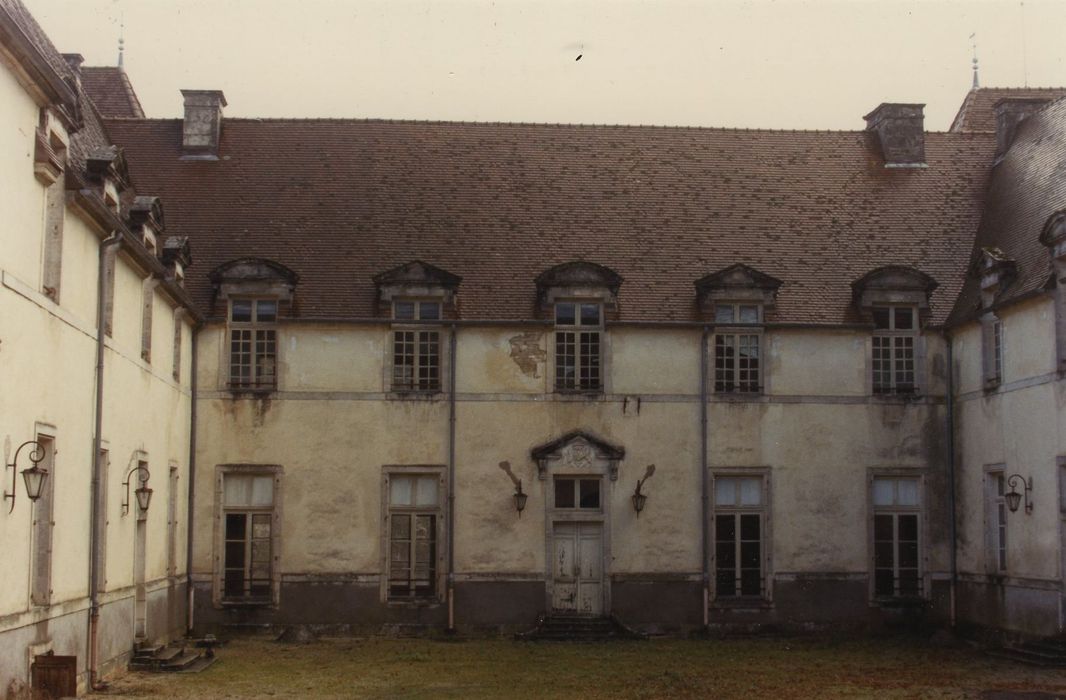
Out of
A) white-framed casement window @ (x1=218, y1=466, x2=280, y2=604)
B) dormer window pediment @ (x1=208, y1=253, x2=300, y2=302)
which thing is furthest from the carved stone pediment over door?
dormer window pediment @ (x1=208, y1=253, x2=300, y2=302)

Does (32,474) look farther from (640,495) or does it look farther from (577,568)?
(640,495)

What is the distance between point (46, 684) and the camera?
14.3 metres

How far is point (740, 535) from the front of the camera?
24859 mm

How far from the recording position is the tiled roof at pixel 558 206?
25.4m

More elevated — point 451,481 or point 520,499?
point 451,481

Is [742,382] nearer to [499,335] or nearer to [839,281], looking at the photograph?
[839,281]

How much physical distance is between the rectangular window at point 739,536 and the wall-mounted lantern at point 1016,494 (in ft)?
14.3

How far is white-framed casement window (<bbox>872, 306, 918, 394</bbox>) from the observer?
25234mm

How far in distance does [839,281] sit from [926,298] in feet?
5.19

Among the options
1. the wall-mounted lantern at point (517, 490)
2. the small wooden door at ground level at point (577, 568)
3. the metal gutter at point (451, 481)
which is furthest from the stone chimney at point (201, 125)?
the small wooden door at ground level at point (577, 568)

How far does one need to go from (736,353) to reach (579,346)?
280cm

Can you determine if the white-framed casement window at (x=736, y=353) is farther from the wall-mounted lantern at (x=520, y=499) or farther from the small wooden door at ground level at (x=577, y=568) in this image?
the wall-mounted lantern at (x=520, y=499)

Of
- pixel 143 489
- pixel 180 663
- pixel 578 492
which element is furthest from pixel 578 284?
pixel 180 663

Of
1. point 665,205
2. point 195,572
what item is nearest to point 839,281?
point 665,205
